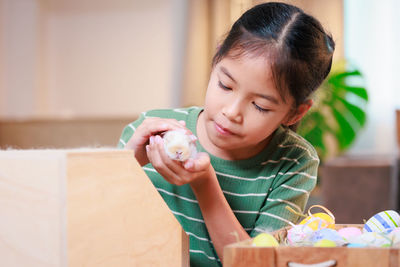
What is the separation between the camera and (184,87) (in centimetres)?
472

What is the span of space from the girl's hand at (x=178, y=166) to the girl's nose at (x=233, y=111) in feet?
0.28

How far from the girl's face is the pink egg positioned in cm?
23

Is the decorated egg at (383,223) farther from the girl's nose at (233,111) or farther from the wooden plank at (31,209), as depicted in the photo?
the wooden plank at (31,209)

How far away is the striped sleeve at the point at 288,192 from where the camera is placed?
1016 millimetres

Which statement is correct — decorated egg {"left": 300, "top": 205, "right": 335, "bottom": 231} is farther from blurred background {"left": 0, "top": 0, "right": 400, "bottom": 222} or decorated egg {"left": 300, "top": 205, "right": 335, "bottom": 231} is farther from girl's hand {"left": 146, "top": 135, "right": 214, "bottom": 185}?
blurred background {"left": 0, "top": 0, "right": 400, "bottom": 222}

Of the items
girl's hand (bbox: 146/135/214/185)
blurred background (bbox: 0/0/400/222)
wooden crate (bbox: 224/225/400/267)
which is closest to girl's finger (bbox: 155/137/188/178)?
girl's hand (bbox: 146/135/214/185)

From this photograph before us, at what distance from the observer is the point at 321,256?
23.9 inches

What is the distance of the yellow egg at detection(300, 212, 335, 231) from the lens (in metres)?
0.81

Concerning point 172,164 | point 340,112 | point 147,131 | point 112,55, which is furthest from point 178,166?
point 112,55

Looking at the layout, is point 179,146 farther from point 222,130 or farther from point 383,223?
point 383,223

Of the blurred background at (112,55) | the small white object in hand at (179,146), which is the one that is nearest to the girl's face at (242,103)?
the small white object in hand at (179,146)

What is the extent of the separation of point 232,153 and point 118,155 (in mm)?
460

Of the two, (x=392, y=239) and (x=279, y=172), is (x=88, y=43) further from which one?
(x=392, y=239)

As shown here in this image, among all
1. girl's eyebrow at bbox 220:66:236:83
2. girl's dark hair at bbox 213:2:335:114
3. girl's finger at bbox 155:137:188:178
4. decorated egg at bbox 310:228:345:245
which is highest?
girl's dark hair at bbox 213:2:335:114
